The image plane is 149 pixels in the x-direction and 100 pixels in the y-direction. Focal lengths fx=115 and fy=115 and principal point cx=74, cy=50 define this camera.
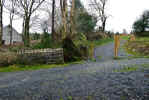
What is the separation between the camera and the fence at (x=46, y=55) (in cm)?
732

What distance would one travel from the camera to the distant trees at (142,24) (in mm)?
19011

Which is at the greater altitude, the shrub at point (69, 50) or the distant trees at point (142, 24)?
the distant trees at point (142, 24)

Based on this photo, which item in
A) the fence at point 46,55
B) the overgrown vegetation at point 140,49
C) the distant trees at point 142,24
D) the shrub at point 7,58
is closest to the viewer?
the shrub at point 7,58

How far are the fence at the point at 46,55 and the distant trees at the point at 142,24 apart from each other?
1769cm

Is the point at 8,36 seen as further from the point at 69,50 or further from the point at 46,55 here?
the point at 69,50

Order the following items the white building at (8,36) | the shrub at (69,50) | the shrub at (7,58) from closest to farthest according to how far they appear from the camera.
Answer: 1. the shrub at (7,58)
2. the shrub at (69,50)
3. the white building at (8,36)

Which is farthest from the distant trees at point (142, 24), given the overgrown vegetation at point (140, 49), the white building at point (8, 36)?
the white building at point (8, 36)

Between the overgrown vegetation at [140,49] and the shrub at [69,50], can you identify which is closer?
the shrub at [69,50]

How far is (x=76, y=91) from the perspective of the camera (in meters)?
2.49

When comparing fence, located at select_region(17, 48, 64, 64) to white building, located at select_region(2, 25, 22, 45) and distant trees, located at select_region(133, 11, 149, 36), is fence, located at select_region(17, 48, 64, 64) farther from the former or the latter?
white building, located at select_region(2, 25, 22, 45)

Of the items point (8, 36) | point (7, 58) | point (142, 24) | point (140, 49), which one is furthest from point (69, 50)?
point (8, 36)

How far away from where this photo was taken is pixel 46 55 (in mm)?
7645

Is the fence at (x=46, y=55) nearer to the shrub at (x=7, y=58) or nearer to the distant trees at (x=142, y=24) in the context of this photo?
the shrub at (x=7, y=58)

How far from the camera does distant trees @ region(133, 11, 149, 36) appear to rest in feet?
62.4
